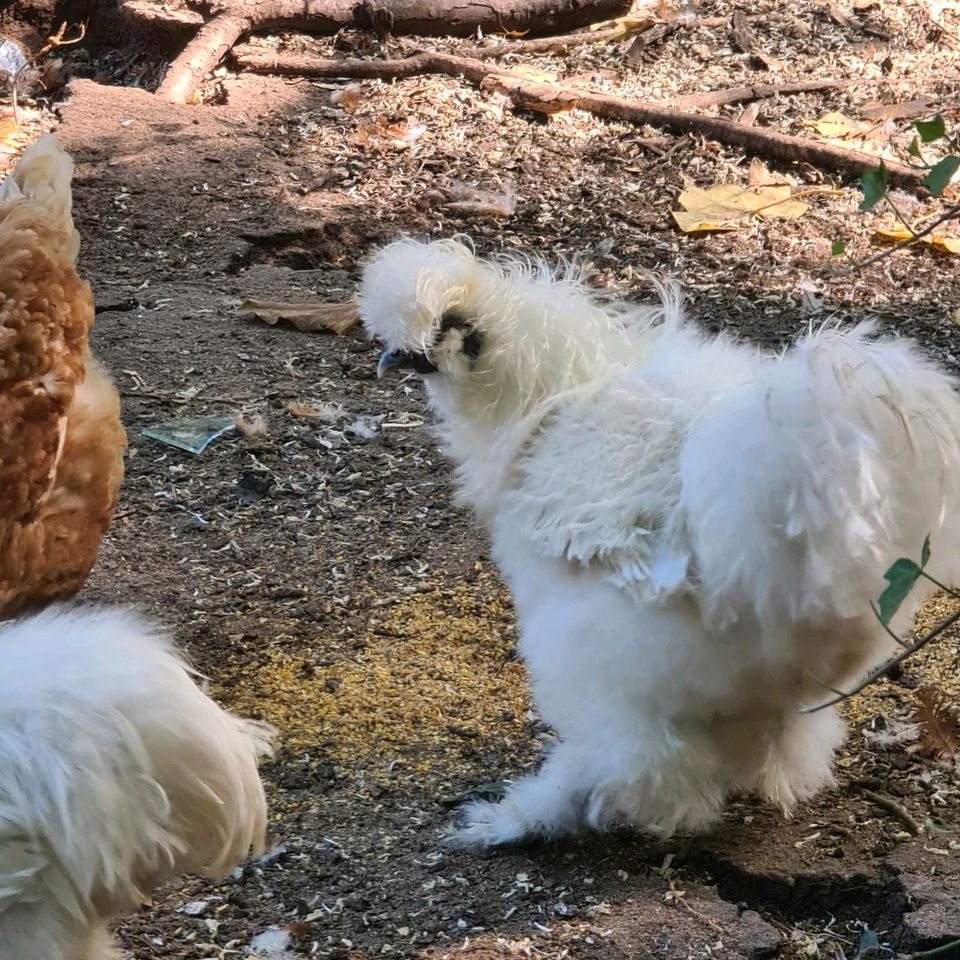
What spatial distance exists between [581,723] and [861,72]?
219 inches

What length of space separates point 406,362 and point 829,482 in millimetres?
1218

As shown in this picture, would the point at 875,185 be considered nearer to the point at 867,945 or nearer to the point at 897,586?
the point at 897,586

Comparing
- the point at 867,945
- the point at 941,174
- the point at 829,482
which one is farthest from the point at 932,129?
the point at 867,945

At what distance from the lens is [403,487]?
173 inches

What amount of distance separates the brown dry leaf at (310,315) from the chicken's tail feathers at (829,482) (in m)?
2.96

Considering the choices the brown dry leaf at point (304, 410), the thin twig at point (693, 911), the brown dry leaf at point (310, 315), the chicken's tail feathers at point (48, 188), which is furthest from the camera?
the brown dry leaf at point (310, 315)

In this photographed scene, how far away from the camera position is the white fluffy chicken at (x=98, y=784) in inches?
71.9

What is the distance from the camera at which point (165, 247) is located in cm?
588

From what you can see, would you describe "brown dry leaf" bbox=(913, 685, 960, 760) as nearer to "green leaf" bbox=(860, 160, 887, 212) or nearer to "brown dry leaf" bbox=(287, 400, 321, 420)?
"green leaf" bbox=(860, 160, 887, 212)

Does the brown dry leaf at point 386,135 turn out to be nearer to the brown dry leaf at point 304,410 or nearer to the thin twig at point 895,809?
the brown dry leaf at point 304,410

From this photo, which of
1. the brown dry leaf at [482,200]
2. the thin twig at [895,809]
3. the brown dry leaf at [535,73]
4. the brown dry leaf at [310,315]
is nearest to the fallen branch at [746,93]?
the brown dry leaf at [535,73]

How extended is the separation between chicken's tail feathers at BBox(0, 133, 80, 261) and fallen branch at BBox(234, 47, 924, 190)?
3706mm

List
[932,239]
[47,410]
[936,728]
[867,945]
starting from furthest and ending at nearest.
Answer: [932,239]
[47,410]
[936,728]
[867,945]

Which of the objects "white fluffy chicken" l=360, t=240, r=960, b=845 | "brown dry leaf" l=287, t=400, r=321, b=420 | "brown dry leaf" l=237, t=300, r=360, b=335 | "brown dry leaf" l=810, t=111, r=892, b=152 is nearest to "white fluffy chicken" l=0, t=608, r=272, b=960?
"white fluffy chicken" l=360, t=240, r=960, b=845
